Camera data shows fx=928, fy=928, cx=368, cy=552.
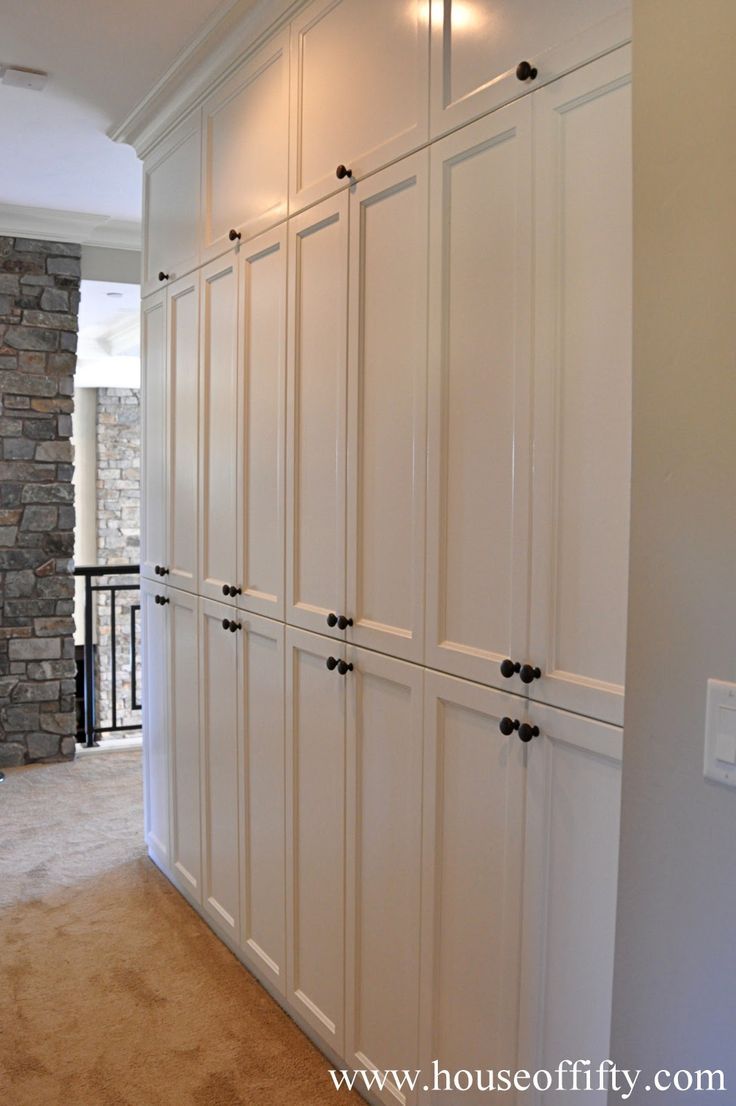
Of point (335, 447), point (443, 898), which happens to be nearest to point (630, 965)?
point (443, 898)

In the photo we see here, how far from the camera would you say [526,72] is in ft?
4.75

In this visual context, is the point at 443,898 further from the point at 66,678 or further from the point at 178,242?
the point at 66,678

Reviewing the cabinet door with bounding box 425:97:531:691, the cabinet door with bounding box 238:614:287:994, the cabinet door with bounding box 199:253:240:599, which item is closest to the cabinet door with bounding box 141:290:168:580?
the cabinet door with bounding box 199:253:240:599

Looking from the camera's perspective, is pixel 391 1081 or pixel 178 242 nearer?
pixel 391 1081

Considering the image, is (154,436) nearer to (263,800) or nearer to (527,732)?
(263,800)

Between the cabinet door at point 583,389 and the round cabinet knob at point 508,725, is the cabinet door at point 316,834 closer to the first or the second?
the round cabinet knob at point 508,725

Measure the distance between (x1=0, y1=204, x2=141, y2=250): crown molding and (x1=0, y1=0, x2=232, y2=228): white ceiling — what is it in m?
0.17

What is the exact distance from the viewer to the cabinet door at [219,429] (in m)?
2.58

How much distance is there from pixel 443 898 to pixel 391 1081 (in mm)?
487

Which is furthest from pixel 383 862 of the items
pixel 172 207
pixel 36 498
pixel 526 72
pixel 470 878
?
pixel 36 498

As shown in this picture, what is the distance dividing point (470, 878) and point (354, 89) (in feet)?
5.29

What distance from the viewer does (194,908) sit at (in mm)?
2982

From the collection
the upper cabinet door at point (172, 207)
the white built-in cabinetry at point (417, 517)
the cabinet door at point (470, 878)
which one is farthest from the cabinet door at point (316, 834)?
the upper cabinet door at point (172, 207)

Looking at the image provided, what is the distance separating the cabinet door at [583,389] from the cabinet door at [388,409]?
1.09ft
